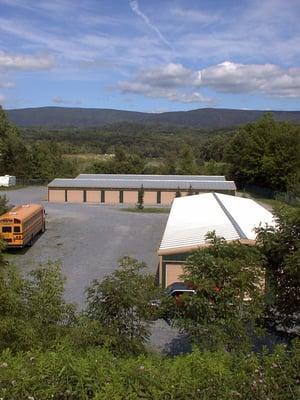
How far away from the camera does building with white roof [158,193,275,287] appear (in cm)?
1912

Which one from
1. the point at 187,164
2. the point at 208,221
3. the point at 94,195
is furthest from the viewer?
the point at 187,164

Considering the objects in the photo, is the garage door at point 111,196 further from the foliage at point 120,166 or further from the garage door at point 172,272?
the garage door at point 172,272

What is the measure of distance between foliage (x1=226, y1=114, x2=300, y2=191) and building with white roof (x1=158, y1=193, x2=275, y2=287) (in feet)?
89.2

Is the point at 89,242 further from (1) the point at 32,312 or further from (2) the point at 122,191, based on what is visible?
(1) the point at 32,312

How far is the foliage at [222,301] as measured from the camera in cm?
951

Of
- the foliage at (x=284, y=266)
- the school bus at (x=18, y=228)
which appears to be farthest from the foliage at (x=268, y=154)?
the foliage at (x=284, y=266)

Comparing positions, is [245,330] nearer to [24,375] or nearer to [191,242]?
[24,375]

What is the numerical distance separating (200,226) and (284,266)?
1169 centimetres

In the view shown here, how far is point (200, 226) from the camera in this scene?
22.3 metres

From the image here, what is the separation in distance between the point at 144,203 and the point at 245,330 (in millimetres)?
40876

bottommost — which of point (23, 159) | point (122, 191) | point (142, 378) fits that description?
point (122, 191)

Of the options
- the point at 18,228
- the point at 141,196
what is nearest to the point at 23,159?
the point at 141,196

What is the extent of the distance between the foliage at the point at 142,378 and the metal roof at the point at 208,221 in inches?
330

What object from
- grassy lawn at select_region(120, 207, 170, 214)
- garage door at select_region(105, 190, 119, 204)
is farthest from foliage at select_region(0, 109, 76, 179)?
grassy lawn at select_region(120, 207, 170, 214)
